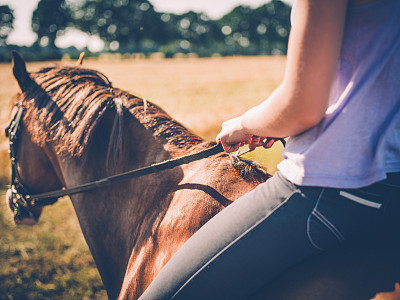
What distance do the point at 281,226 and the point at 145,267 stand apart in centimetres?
100

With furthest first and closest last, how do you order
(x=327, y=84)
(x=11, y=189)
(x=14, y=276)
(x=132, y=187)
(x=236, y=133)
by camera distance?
(x=14, y=276) < (x=11, y=189) < (x=132, y=187) < (x=236, y=133) < (x=327, y=84)

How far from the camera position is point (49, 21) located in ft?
276

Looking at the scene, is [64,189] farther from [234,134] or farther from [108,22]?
[108,22]

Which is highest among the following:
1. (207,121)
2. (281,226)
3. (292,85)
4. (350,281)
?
(292,85)

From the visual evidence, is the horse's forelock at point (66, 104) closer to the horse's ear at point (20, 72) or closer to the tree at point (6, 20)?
the horse's ear at point (20, 72)

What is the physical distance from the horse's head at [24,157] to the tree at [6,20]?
342ft

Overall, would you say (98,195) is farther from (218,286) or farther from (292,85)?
(292,85)

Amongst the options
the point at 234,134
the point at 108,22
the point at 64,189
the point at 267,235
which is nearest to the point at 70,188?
the point at 64,189

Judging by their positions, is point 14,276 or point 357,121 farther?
point 14,276

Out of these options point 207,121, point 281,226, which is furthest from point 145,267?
point 207,121

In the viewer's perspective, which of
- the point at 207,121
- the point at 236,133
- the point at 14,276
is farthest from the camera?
the point at 207,121

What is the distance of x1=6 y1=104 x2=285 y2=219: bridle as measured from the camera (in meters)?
1.72

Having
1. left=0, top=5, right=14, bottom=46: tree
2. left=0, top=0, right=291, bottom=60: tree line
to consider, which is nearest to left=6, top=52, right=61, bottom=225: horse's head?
left=0, top=0, right=291, bottom=60: tree line

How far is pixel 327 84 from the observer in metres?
0.93
